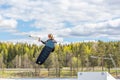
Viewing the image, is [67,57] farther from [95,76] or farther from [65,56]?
[95,76]

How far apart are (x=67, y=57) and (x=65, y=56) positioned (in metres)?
0.96

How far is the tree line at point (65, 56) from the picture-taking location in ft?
465

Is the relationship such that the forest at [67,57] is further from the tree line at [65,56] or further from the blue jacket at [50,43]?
the blue jacket at [50,43]

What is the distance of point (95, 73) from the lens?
34.7 meters

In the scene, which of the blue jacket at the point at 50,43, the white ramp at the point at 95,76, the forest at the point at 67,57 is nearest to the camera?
the blue jacket at the point at 50,43

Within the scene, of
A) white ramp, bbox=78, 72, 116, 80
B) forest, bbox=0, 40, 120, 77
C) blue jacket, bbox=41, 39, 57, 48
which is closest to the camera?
blue jacket, bbox=41, 39, 57, 48

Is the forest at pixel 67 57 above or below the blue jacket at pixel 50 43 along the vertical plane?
below

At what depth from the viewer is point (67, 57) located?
159250 millimetres

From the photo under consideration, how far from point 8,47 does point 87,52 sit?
42365 mm

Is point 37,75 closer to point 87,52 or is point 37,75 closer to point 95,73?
point 87,52

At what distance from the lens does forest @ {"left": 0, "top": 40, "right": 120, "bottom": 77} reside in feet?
463

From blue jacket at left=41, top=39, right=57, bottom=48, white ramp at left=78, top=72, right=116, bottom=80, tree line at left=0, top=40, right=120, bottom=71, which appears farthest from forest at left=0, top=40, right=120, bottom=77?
blue jacket at left=41, top=39, right=57, bottom=48

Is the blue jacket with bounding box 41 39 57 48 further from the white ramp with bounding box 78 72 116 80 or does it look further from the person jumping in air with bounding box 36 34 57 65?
the white ramp with bounding box 78 72 116 80

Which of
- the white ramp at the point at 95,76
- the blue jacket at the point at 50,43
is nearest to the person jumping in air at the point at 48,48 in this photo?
the blue jacket at the point at 50,43
